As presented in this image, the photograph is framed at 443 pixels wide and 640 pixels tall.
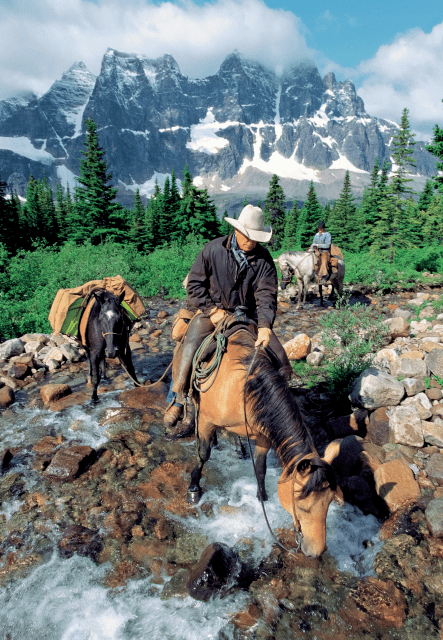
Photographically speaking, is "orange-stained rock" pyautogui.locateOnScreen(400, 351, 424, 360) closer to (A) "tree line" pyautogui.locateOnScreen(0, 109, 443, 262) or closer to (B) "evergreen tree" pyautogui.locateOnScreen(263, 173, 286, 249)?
(A) "tree line" pyautogui.locateOnScreen(0, 109, 443, 262)

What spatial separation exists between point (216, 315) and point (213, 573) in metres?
2.71

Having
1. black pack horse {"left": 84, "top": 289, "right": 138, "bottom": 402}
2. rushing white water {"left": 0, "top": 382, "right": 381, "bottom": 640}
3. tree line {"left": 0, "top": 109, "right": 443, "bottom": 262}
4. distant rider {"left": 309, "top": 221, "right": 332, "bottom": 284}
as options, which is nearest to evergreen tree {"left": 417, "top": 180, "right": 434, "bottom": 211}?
tree line {"left": 0, "top": 109, "right": 443, "bottom": 262}

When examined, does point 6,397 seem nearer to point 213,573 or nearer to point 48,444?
point 48,444

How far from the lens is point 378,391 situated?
536cm

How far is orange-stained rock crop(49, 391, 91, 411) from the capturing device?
21.5ft

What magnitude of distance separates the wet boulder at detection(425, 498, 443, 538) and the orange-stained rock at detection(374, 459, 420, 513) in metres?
0.28

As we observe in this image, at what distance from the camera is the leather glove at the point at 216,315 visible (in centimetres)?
433

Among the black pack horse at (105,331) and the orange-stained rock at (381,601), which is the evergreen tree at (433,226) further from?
the orange-stained rock at (381,601)

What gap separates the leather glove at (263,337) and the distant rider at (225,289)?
0.45 ft

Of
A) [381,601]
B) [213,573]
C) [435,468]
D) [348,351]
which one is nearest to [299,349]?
[348,351]

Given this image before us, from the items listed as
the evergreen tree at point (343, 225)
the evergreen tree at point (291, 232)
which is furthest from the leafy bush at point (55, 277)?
the evergreen tree at point (291, 232)

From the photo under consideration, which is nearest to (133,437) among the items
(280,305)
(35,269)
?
(280,305)

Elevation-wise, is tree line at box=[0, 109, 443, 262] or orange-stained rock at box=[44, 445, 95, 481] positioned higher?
tree line at box=[0, 109, 443, 262]

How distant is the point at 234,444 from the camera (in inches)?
222
